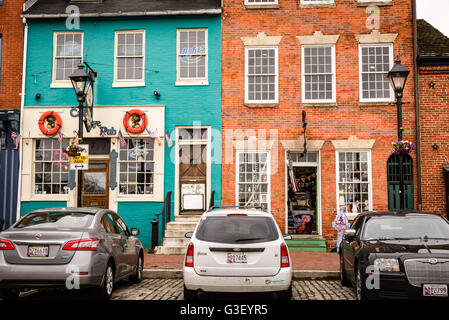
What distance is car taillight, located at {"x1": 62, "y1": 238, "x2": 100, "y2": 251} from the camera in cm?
Result: 727

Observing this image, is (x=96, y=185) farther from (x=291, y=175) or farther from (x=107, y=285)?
(x=107, y=285)

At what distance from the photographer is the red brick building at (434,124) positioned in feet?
49.2

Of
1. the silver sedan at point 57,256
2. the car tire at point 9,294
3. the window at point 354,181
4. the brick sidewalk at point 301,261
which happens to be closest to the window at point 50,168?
the brick sidewalk at point 301,261

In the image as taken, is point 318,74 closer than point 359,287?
No

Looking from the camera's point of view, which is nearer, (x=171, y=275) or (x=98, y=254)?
(x=98, y=254)

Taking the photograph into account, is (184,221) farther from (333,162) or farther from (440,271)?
(440,271)

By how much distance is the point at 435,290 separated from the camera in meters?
6.57

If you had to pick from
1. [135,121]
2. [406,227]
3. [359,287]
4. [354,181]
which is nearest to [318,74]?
[354,181]

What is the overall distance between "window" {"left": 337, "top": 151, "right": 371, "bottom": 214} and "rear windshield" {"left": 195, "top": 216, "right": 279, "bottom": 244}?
8.43 metres

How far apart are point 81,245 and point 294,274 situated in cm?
526

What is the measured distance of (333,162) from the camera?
50.3 ft

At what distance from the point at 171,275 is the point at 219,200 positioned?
502cm

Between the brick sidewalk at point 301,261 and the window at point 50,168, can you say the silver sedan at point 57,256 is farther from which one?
the window at point 50,168
